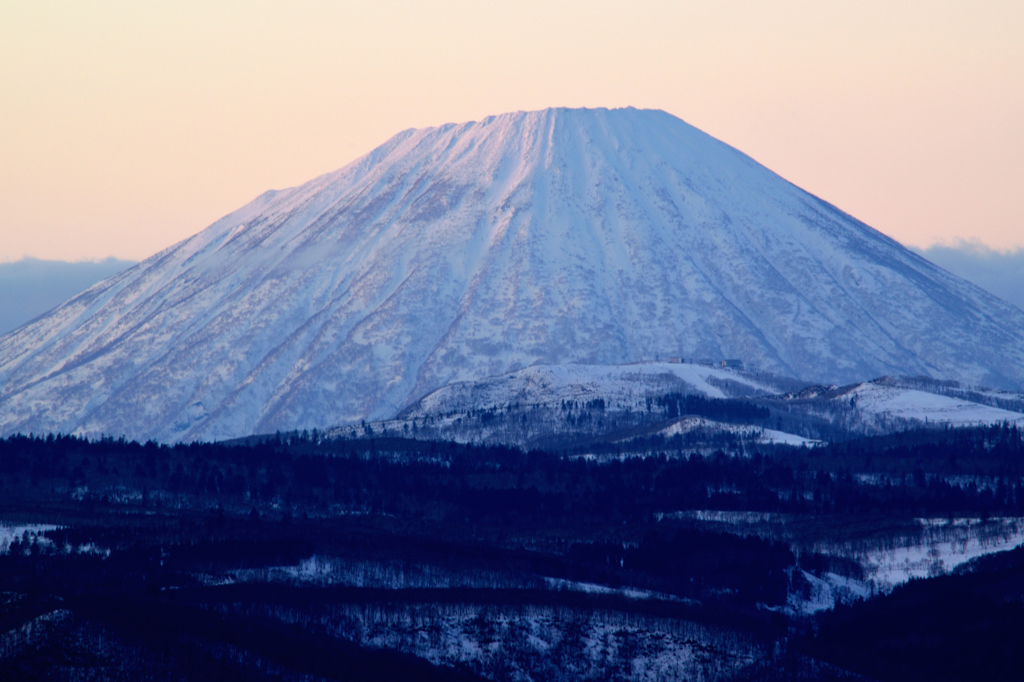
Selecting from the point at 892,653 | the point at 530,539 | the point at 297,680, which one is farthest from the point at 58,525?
the point at 892,653

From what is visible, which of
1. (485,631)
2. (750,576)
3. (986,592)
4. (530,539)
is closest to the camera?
(485,631)

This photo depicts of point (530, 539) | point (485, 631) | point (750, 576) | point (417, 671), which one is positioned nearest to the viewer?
point (417, 671)

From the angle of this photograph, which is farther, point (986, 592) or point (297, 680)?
point (986, 592)

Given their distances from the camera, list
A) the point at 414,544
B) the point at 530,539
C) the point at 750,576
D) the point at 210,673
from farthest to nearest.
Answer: the point at 530,539 → the point at 414,544 → the point at 750,576 → the point at 210,673

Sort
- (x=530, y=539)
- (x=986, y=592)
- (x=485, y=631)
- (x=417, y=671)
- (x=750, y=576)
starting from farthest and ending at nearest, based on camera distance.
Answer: (x=530, y=539), (x=750, y=576), (x=986, y=592), (x=485, y=631), (x=417, y=671)

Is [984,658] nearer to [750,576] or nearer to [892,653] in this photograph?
[892,653]

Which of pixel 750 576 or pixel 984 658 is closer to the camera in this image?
pixel 984 658

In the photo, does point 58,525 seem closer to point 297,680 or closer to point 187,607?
point 187,607

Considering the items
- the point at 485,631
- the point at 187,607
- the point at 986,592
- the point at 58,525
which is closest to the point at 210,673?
the point at 187,607
